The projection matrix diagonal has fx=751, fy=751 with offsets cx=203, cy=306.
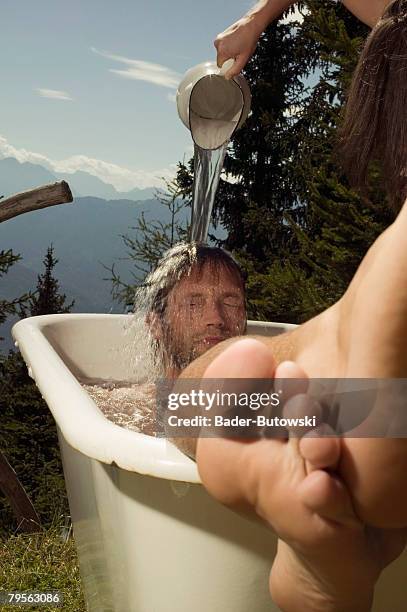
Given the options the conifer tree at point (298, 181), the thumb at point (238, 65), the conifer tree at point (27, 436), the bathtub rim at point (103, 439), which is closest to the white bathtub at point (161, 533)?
the bathtub rim at point (103, 439)

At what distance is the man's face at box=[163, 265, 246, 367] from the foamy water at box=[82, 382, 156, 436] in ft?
0.72

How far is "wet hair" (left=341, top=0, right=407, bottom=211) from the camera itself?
4.55 feet

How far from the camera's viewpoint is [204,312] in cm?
168

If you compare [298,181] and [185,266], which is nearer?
[185,266]

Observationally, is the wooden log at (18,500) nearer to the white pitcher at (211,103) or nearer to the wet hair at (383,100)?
the white pitcher at (211,103)

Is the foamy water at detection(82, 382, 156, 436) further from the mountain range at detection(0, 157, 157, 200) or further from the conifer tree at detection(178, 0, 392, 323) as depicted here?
the mountain range at detection(0, 157, 157, 200)

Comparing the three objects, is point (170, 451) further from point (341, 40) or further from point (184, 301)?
point (341, 40)

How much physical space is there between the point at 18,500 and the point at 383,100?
2.21m

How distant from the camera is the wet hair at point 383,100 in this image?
1388 millimetres

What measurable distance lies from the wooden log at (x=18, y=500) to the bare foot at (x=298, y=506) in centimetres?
244

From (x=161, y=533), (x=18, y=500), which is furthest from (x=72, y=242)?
(x=161, y=533)

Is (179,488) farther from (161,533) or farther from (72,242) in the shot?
(72,242)

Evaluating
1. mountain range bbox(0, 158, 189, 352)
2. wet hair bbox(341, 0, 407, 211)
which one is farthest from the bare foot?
mountain range bbox(0, 158, 189, 352)

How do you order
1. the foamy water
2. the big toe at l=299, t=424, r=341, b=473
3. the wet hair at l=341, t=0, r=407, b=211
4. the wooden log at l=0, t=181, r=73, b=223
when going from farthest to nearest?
the wooden log at l=0, t=181, r=73, b=223
the foamy water
the wet hair at l=341, t=0, r=407, b=211
the big toe at l=299, t=424, r=341, b=473
